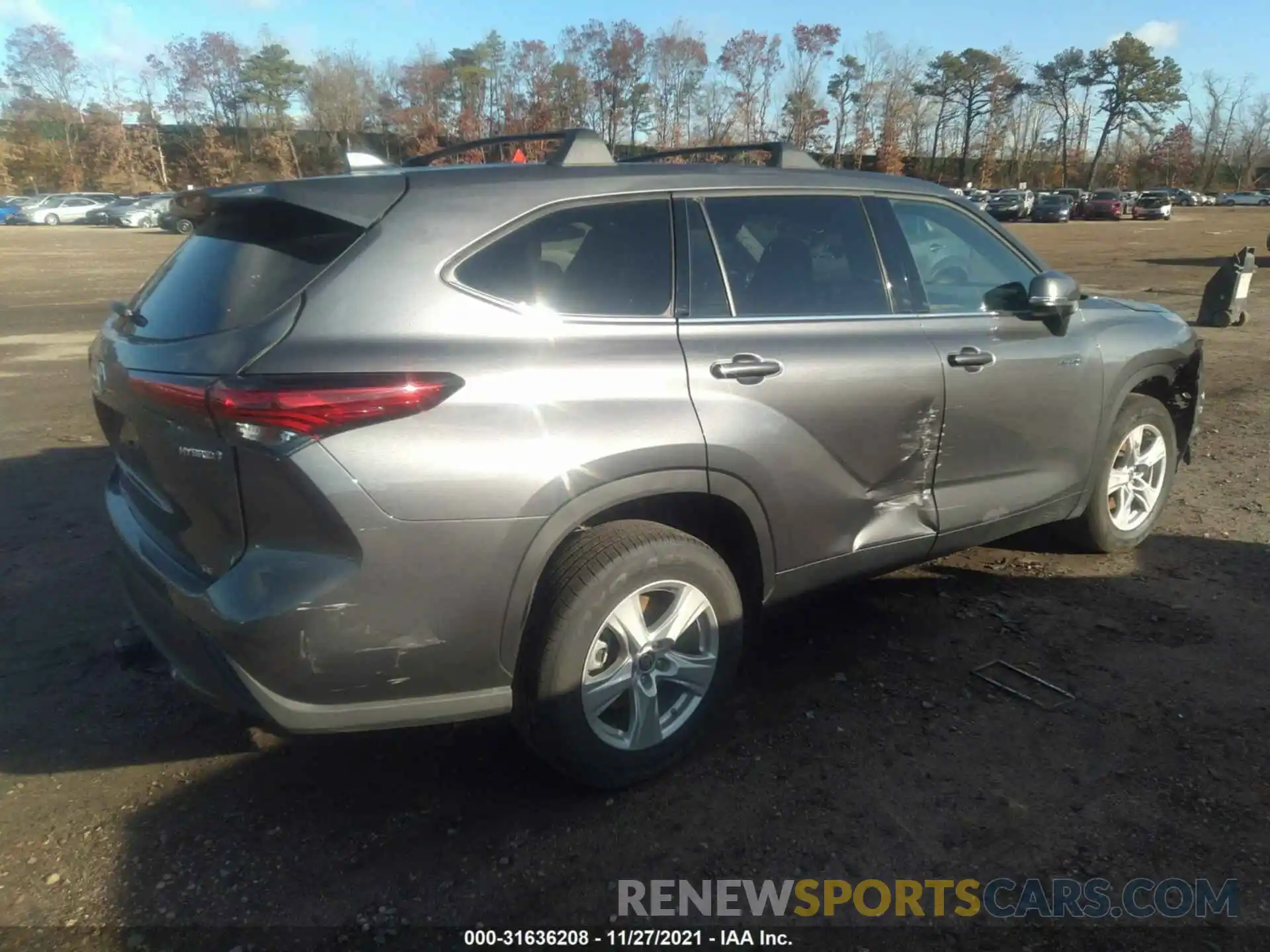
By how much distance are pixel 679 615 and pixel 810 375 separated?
911 millimetres

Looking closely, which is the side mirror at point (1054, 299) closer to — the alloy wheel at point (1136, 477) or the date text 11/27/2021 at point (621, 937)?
the alloy wheel at point (1136, 477)

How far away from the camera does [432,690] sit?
2.62 m

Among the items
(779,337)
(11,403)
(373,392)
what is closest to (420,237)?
(373,392)

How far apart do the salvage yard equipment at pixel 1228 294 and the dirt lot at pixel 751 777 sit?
33.3ft

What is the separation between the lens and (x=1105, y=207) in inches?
2263

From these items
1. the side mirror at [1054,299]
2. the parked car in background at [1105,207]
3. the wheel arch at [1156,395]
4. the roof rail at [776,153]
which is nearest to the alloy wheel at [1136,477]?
the wheel arch at [1156,395]

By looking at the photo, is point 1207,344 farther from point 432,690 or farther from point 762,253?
point 432,690

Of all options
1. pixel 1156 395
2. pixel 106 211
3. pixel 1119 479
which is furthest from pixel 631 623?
pixel 106 211

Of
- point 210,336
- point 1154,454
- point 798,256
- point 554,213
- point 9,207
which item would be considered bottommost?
point 9,207

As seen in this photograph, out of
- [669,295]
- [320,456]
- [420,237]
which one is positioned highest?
[420,237]

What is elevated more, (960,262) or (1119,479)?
(960,262)

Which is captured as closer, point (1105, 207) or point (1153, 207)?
point (1153, 207)

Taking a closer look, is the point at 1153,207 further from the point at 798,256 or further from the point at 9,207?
the point at 9,207

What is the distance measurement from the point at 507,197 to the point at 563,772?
1712 millimetres
